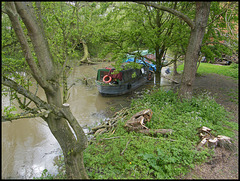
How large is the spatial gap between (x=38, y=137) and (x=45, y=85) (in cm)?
524

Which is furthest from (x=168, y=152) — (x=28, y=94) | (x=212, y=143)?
(x=28, y=94)

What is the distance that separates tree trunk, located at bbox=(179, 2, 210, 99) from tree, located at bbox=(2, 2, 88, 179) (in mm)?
5194

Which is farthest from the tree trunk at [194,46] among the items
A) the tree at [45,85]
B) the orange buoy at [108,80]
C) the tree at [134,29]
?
the orange buoy at [108,80]

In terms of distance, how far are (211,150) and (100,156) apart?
2.95m

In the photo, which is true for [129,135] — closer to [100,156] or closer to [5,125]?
[100,156]

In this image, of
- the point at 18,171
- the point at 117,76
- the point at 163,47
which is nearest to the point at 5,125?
the point at 18,171

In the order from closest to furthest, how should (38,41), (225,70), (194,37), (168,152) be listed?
(38,41)
(168,152)
(194,37)
(225,70)

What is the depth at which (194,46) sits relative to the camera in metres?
6.89

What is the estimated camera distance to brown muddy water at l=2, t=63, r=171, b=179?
5.94 metres

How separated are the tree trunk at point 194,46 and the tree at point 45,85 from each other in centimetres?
519

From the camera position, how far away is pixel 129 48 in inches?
380

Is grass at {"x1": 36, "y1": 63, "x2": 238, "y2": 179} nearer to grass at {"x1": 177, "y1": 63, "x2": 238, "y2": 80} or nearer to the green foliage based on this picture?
the green foliage

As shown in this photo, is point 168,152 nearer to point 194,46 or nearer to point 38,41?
point 38,41

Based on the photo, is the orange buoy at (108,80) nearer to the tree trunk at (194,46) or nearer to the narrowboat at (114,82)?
the narrowboat at (114,82)
